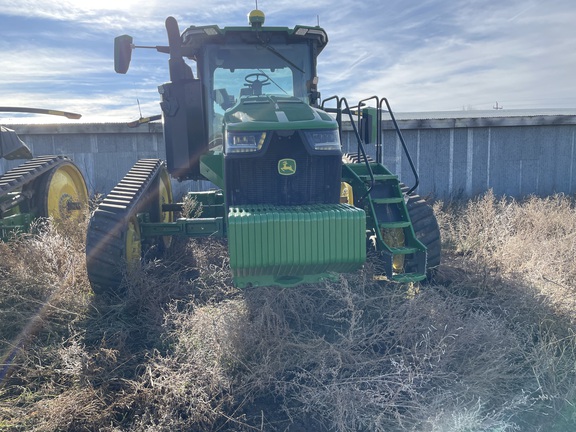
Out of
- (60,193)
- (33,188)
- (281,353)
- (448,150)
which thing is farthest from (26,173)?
(448,150)

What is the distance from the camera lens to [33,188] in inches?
237

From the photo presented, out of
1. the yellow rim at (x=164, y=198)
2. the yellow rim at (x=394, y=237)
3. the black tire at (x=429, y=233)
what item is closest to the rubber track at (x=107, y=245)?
the yellow rim at (x=164, y=198)

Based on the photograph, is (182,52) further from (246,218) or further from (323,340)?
(323,340)

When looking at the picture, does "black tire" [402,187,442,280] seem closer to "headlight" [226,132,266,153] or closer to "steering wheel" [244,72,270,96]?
"headlight" [226,132,266,153]

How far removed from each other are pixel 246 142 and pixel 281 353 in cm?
179

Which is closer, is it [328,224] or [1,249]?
[328,224]

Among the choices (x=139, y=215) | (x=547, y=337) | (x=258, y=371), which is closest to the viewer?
(x=258, y=371)

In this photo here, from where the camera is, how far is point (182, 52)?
200 inches

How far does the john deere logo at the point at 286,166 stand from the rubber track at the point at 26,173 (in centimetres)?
335

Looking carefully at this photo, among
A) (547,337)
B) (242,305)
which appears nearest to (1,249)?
(242,305)

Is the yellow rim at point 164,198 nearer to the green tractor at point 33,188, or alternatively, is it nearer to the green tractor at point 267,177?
the green tractor at point 267,177

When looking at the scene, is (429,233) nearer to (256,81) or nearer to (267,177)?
(267,177)

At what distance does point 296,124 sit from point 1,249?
357 cm

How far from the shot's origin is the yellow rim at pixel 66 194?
6.15 metres
